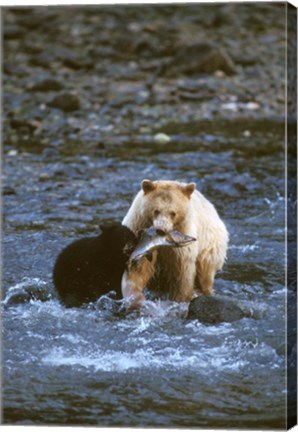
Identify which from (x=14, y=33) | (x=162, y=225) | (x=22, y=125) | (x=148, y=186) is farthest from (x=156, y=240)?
(x=14, y=33)

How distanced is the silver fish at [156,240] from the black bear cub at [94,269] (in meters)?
0.23

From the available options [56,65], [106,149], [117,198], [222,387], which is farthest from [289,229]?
[56,65]

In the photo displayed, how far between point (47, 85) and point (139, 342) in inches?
251

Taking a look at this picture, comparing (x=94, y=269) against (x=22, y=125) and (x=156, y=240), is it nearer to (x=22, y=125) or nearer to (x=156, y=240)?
(x=156, y=240)

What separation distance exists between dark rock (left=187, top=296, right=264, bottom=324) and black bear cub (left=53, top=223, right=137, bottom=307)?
1.79 feet

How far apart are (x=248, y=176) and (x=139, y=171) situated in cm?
104

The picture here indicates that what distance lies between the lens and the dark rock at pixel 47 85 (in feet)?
39.9

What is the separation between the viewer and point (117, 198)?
30.7 feet

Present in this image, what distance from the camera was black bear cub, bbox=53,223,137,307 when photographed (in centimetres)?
682

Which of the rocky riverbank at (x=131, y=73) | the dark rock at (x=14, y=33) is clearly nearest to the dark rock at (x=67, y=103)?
the rocky riverbank at (x=131, y=73)

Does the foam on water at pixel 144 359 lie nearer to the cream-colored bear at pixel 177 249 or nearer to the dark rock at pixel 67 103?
the cream-colored bear at pixel 177 249

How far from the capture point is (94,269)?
22.6 ft

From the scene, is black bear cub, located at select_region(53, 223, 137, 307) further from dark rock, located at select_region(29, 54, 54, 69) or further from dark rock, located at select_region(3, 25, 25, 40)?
dark rock, located at select_region(29, 54, 54, 69)

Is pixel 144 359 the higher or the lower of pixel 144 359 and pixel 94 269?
the lower
